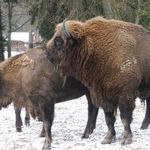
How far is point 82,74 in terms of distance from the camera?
Result: 973 centimetres

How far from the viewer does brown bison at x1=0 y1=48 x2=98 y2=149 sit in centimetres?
1014

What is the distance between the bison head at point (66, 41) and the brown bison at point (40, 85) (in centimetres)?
55

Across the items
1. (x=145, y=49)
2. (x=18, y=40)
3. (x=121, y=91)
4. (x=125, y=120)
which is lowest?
(x=18, y=40)

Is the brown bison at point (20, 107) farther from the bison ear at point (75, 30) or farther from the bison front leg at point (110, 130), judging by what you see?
the bison ear at point (75, 30)

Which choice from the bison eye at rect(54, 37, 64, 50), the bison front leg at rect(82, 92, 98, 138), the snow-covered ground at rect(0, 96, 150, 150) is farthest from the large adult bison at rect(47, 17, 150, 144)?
the bison front leg at rect(82, 92, 98, 138)

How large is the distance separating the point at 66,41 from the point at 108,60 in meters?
0.86

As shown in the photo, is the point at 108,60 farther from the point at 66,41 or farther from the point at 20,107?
the point at 20,107

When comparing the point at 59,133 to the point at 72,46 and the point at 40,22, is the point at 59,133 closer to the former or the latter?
the point at 72,46

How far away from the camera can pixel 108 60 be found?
31.0ft

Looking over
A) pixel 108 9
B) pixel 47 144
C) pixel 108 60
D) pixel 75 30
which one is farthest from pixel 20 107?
pixel 108 9

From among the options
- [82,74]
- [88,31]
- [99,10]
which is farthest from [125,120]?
[99,10]

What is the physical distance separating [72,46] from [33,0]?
50.7 ft

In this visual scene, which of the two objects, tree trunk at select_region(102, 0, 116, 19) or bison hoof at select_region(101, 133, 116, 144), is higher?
tree trunk at select_region(102, 0, 116, 19)

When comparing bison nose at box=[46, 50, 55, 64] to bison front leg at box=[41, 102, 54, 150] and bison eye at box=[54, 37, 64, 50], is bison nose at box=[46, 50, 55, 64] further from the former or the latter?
bison front leg at box=[41, 102, 54, 150]
